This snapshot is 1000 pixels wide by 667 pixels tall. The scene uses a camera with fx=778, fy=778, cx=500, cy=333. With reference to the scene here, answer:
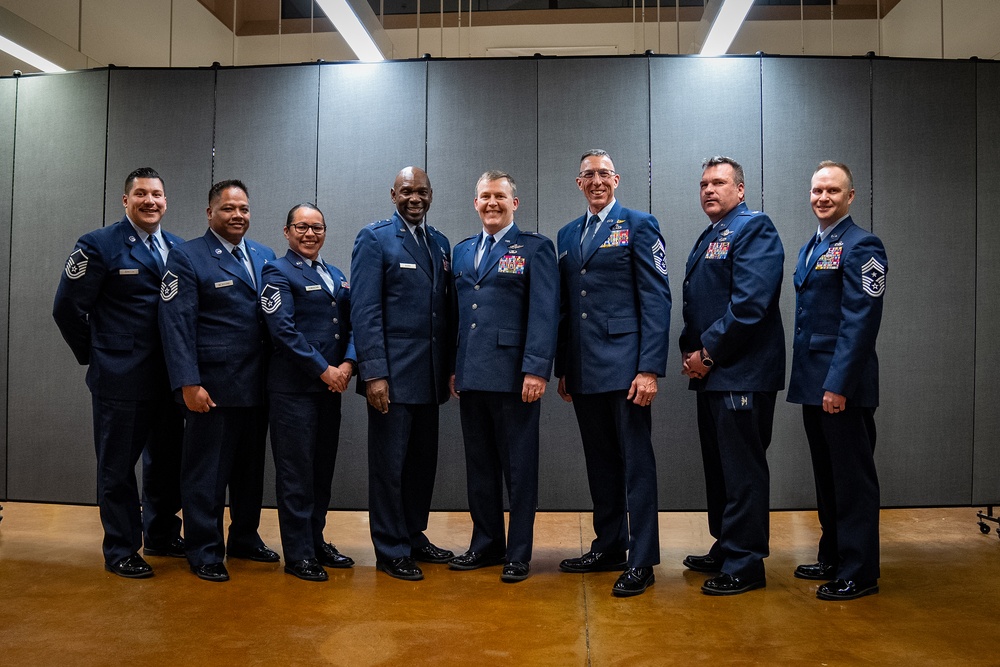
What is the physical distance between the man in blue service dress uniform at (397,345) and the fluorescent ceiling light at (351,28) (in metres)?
1.35

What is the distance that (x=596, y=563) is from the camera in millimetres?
3652

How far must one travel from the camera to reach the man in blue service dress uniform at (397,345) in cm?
358

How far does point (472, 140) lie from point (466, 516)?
95.5 inches

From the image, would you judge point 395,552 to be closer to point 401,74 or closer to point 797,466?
point 797,466

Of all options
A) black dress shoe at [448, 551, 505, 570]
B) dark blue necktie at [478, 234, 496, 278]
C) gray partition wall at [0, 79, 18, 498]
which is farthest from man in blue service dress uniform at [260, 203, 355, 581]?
gray partition wall at [0, 79, 18, 498]

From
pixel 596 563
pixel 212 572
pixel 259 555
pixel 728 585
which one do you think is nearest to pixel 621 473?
pixel 596 563

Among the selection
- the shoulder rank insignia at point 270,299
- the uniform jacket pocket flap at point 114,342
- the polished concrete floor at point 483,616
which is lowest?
the polished concrete floor at point 483,616

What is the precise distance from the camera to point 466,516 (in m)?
5.14

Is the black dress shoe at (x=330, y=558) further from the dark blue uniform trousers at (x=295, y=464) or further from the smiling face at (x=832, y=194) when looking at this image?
the smiling face at (x=832, y=194)

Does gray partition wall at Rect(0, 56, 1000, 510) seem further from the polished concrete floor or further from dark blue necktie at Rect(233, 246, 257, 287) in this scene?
dark blue necktie at Rect(233, 246, 257, 287)

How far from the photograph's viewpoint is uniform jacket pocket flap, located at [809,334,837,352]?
3.30 meters

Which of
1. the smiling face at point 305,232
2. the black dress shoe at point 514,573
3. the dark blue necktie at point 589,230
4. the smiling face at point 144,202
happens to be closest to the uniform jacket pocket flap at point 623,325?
the dark blue necktie at point 589,230

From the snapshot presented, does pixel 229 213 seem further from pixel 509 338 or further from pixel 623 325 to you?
pixel 623 325

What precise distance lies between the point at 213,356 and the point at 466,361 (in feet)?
3.85
